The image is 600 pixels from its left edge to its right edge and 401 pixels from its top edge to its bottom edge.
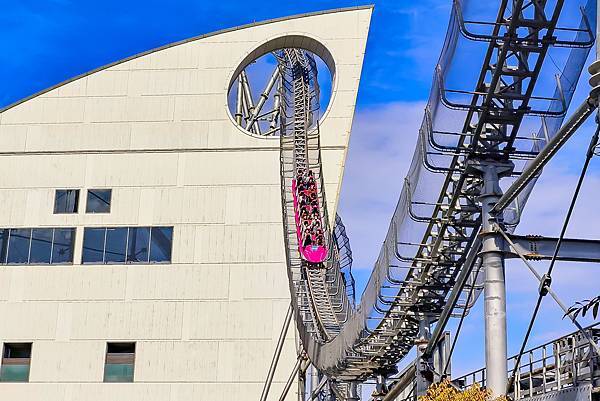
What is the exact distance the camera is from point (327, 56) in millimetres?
29594

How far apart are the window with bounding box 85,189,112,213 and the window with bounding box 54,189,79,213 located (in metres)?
0.42

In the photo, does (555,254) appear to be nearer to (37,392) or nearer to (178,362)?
(178,362)

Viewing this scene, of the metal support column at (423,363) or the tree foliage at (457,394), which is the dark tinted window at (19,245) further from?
the tree foliage at (457,394)

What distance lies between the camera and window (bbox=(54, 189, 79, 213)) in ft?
95.0

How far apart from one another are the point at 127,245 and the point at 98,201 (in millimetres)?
1818

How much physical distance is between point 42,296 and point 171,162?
18.7ft

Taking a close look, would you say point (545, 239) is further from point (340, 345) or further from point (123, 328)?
point (123, 328)

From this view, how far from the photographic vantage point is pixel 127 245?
92.9 ft

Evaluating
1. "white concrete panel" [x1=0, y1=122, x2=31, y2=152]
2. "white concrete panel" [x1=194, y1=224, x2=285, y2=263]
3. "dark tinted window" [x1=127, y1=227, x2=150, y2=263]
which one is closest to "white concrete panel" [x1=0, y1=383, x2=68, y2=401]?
"dark tinted window" [x1=127, y1=227, x2=150, y2=263]

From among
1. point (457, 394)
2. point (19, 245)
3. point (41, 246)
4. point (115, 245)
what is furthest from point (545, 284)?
point (19, 245)

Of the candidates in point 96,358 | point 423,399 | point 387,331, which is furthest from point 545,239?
point 96,358

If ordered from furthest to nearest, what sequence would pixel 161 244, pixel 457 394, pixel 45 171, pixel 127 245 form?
1. pixel 45 171
2. pixel 127 245
3. pixel 161 244
4. pixel 457 394

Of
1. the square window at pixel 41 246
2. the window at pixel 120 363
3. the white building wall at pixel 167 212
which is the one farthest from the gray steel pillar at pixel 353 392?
the square window at pixel 41 246

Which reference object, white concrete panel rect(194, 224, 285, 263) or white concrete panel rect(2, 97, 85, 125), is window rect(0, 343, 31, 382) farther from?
white concrete panel rect(2, 97, 85, 125)
